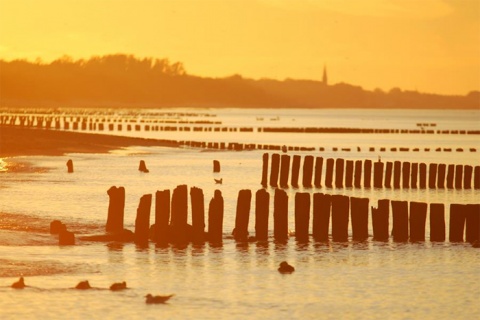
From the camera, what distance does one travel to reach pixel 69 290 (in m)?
20.7

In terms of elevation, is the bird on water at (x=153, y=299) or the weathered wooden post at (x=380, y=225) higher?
the weathered wooden post at (x=380, y=225)

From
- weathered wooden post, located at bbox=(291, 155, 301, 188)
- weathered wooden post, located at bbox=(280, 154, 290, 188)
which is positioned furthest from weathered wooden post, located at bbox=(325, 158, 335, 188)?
weathered wooden post, located at bbox=(280, 154, 290, 188)

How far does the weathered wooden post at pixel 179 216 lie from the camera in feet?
86.4

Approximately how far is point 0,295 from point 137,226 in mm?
6959

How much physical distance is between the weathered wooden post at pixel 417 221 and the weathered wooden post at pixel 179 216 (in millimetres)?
5922

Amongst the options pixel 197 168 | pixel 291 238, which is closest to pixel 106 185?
pixel 197 168

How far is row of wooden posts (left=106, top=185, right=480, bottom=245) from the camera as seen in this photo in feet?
87.0

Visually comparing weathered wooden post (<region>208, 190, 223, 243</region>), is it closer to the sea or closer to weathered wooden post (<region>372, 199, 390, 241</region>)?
the sea

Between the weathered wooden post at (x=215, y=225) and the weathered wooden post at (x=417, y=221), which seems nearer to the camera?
the weathered wooden post at (x=215, y=225)

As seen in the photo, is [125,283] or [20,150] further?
[20,150]

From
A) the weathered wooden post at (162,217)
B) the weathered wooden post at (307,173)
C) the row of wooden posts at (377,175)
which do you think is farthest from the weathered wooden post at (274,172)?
the weathered wooden post at (162,217)

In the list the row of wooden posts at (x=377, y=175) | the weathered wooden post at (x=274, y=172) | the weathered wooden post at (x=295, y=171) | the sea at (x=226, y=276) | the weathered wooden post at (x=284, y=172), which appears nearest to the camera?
the sea at (x=226, y=276)

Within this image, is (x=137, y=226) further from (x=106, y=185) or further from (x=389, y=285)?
(x=106, y=185)

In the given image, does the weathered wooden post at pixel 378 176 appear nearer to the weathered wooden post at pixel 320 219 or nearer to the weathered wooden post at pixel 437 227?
the weathered wooden post at pixel 437 227
